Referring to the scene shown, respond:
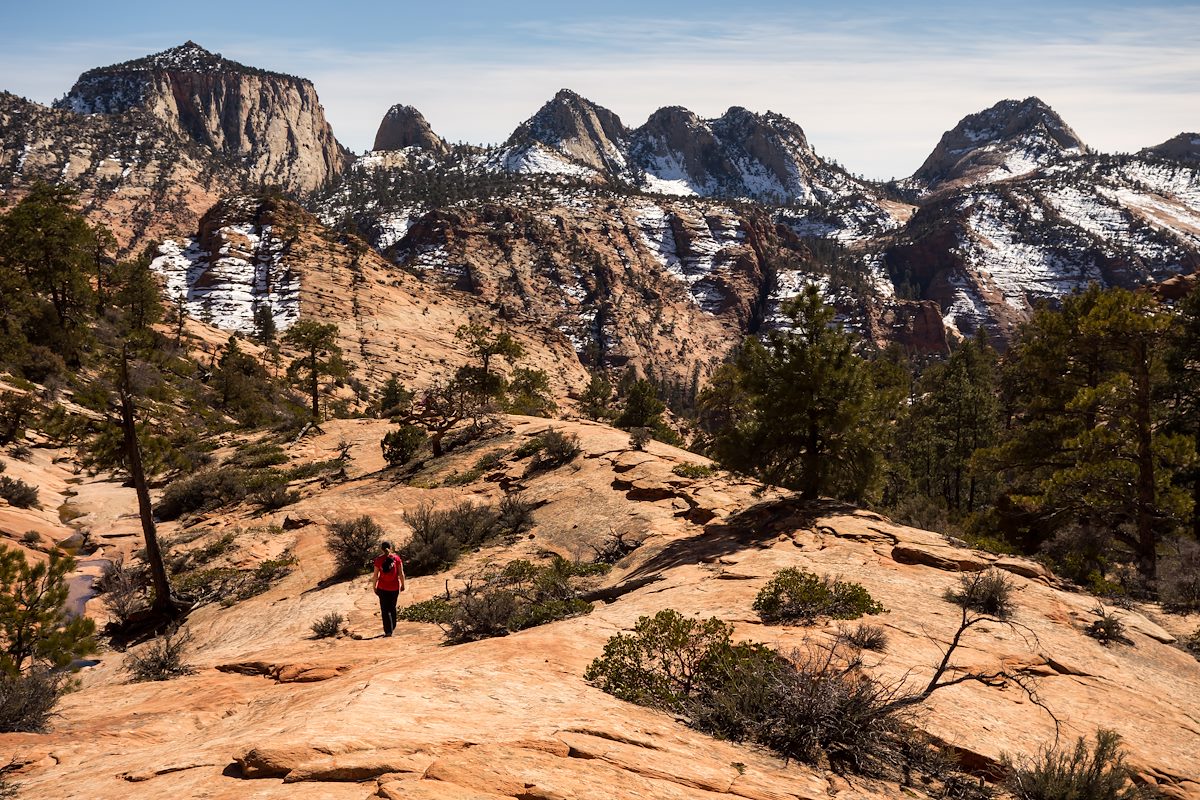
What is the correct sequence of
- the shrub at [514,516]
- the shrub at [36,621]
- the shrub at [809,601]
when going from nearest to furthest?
the shrub at [36,621]
the shrub at [809,601]
the shrub at [514,516]

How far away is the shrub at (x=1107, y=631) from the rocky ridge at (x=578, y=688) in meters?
0.19

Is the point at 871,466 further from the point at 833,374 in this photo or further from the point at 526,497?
the point at 526,497

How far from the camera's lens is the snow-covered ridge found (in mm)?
90312

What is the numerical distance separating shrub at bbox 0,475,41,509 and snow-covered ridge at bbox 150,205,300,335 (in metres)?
67.3

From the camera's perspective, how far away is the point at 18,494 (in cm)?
2258

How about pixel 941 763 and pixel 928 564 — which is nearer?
pixel 941 763

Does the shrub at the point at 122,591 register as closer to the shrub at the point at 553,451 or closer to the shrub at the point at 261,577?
the shrub at the point at 261,577

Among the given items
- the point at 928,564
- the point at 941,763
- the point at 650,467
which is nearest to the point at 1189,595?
the point at 928,564

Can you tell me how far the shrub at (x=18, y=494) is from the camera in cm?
2239

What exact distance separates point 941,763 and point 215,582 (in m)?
17.8

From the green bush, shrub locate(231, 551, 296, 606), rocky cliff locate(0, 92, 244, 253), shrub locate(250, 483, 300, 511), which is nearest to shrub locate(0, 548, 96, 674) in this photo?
shrub locate(231, 551, 296, 606)

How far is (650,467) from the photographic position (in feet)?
69.9

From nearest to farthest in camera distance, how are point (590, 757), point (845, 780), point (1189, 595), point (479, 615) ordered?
point (590, 757), point (845, 780), point (479, 615), point (1189, 595)

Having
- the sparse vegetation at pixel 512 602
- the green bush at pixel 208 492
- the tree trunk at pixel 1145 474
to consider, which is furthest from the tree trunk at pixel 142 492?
the tree trunk at pixel 1145 474
